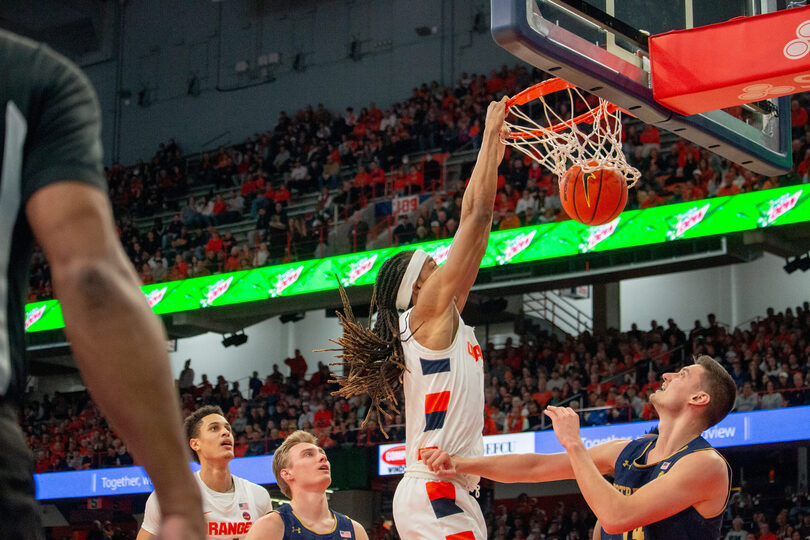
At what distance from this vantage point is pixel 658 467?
3631 millimetres

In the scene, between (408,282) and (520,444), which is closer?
(408,282)

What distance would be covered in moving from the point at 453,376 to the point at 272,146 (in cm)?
1928

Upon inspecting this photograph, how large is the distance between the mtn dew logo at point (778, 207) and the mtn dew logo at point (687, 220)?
0.80m

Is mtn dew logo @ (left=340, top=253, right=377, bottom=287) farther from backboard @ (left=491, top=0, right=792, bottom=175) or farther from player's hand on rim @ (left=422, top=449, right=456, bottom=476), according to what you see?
player's hand on rim @ (left=422, top=449, right=456, bottom=476)

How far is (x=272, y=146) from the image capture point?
22688 millimetres

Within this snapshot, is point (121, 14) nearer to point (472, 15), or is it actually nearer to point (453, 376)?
point (472, 15)

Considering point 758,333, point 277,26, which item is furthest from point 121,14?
point 758,333

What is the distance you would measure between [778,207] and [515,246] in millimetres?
3882

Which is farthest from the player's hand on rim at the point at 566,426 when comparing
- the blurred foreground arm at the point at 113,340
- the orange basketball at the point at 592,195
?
the orange basketball at the point at 592,195

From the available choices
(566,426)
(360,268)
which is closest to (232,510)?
(566,426)

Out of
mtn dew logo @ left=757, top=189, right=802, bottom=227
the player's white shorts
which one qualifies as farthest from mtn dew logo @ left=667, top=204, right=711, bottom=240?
the player's white shorts

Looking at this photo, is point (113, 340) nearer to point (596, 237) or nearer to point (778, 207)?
point (778, 207)

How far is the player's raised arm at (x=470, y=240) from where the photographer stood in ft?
12.9

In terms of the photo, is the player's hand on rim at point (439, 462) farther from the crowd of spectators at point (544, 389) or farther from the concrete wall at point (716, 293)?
the concrete wall at point (716, 293)
